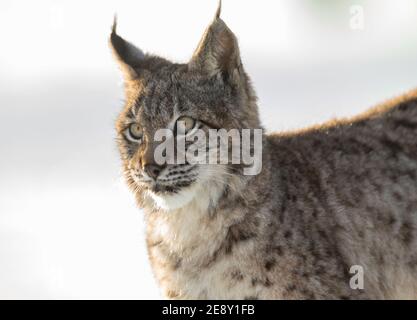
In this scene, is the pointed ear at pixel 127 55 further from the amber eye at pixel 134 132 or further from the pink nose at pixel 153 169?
the pink nose at pixel 153 169

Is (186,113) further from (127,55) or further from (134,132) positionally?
(127,55)

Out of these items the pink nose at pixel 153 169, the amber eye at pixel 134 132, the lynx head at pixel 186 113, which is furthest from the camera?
the amber eye at pixel 134 132

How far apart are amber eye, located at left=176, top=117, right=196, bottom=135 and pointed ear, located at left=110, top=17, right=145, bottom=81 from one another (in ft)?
2.85

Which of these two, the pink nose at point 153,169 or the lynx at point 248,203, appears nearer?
the pink nose at point 153,169

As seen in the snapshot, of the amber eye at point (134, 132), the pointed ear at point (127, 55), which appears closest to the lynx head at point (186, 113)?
the amber eye at point (134, 132)

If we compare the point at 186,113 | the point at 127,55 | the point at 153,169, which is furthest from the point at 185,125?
the point at 127,55

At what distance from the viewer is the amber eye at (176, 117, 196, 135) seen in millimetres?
8344

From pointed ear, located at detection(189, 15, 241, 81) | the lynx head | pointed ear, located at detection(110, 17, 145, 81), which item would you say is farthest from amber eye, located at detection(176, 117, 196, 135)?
pointed ear, located at detection(110, 17, 145, 81)

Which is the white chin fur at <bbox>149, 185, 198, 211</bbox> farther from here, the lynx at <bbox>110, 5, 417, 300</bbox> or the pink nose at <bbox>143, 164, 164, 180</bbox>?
the pink nose at <bbox>143, 164, 164, 180</bbox>

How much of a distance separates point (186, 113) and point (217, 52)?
591mm

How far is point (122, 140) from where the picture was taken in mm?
8727

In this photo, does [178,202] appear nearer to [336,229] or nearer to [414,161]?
[336,229]

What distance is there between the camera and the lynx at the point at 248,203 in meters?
8.29
